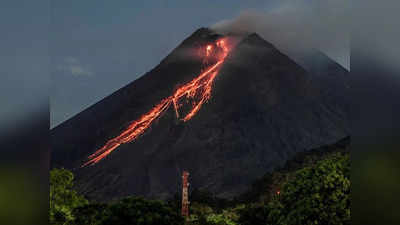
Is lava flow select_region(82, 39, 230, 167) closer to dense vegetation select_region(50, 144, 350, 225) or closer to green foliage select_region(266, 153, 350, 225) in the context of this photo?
dense vegetation select_region(50, 144, 350, 225)

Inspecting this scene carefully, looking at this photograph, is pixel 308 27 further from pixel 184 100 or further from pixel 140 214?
pixel 140 214

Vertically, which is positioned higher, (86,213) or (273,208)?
(86,213)

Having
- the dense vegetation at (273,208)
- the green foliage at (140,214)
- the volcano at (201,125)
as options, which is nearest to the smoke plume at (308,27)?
the volcano at (201,125)

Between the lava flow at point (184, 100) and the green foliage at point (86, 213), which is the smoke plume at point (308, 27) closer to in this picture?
the lava flow at point (184, 100)

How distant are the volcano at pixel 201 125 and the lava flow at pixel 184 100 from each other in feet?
0.08

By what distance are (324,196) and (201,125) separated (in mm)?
5790

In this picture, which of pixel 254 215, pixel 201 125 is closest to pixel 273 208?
pixel 254 215

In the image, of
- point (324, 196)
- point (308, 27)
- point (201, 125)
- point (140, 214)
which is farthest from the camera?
point (308, 27)

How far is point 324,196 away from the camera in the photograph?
15.8 ft

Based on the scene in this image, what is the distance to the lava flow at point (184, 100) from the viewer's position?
10602 mm
